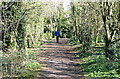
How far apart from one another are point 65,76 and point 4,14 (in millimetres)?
6035

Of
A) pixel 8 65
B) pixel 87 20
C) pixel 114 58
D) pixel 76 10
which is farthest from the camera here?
pixel 76 10

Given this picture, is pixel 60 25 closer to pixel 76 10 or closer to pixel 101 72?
pixel 76 10

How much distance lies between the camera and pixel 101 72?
430 inches

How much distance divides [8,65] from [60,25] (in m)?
44.5

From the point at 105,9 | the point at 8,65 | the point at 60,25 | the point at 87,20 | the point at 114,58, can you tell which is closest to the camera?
the point at 8,65

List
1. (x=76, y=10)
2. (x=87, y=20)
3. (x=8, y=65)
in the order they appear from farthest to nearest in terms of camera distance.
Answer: (x=76, y=10) < (x=87, y=20) < (x=8, y=65)

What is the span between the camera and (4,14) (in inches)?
524

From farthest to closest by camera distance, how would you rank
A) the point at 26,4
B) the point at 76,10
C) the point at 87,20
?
the point at 76,10, the point at 87,20, the point at 26,4

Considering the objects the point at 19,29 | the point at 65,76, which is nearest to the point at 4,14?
the point at 19,29

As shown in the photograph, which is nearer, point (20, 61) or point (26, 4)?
point (20, 61)

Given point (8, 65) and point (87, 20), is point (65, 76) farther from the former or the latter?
point (87, 20)

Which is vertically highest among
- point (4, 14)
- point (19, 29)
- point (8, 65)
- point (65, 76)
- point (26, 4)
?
point (26, 4)

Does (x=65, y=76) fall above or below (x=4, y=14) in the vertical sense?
below

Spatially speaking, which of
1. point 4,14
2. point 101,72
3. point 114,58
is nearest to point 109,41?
point 114,58
